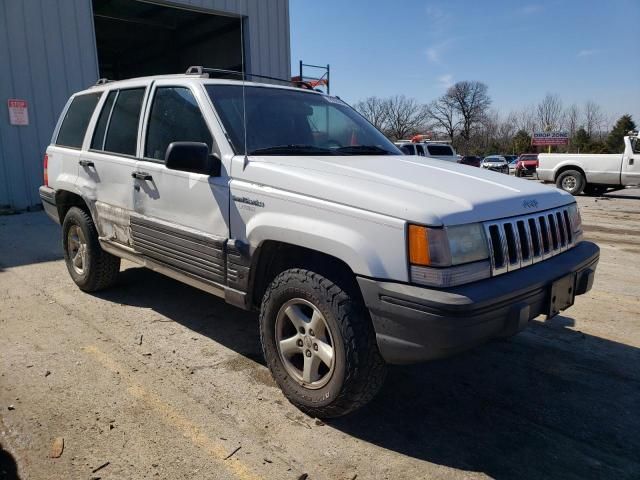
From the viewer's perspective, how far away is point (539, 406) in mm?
2986

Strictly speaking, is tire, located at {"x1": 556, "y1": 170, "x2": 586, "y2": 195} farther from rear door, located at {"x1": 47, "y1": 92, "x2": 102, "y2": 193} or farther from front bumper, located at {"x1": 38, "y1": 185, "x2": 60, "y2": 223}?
front bumper, located at {"x1": 38, "y1": 185, "x2": 60, "y2": 223}

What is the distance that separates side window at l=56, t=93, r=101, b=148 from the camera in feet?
15.8

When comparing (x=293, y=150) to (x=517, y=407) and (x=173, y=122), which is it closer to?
(x=173, y=122)

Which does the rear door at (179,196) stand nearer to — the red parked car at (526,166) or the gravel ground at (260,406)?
the gravel ground at (260,406)

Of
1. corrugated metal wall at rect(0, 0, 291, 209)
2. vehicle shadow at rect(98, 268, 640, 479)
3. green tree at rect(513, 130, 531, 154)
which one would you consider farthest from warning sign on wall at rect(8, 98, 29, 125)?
green tree at rect(513, 130, 531, 154)

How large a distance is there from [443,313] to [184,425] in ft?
5.13

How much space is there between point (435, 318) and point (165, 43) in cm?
1944

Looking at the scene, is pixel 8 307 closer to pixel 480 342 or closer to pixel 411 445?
pixel 411 445

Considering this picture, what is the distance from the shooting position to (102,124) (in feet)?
14.8

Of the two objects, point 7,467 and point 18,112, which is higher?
point 18,112

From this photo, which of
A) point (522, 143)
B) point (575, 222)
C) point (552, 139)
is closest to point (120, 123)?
point (575, 222)

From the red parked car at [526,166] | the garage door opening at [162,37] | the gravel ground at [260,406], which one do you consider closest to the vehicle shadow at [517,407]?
the gravel ground at [260,406]

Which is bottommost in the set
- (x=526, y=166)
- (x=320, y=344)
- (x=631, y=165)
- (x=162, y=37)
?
(x=526, y=166)

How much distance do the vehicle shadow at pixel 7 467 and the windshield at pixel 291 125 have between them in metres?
2.06
